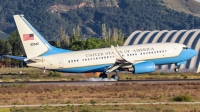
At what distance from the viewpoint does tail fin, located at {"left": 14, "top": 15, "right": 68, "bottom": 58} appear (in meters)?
62.1

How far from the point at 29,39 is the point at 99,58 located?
7586 mm

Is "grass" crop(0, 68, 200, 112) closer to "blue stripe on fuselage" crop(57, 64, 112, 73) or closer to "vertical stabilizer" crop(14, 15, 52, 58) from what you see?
"vertical stabilizer" crop(14, 15, 52, 58)

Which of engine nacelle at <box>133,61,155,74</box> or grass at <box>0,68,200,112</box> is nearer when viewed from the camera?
grass at <box>0,68,200,112</box>

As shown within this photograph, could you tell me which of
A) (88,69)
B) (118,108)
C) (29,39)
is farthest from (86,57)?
(118,108)

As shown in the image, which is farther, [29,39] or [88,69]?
[88,69]

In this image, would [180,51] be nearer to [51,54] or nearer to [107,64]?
[107,64]

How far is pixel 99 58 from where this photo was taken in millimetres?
63656

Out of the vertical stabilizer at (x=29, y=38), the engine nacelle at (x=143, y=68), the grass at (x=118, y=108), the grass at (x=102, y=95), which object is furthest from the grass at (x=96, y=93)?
the vertical stabilizer at (x=29, y=38)

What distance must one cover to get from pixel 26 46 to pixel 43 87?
9599 mm

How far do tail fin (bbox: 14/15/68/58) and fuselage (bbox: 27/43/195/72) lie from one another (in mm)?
871

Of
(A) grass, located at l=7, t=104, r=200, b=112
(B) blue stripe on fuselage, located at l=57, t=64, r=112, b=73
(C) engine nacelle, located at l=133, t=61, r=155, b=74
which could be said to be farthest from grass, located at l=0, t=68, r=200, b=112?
(B) blue stripe on fuselage, located at l=57, t=64, r=112, b=73

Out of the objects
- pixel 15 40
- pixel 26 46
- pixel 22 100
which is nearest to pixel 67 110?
pixel 22 100

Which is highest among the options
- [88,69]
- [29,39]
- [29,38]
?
[29,38]

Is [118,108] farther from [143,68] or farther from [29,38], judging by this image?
[29,38]
